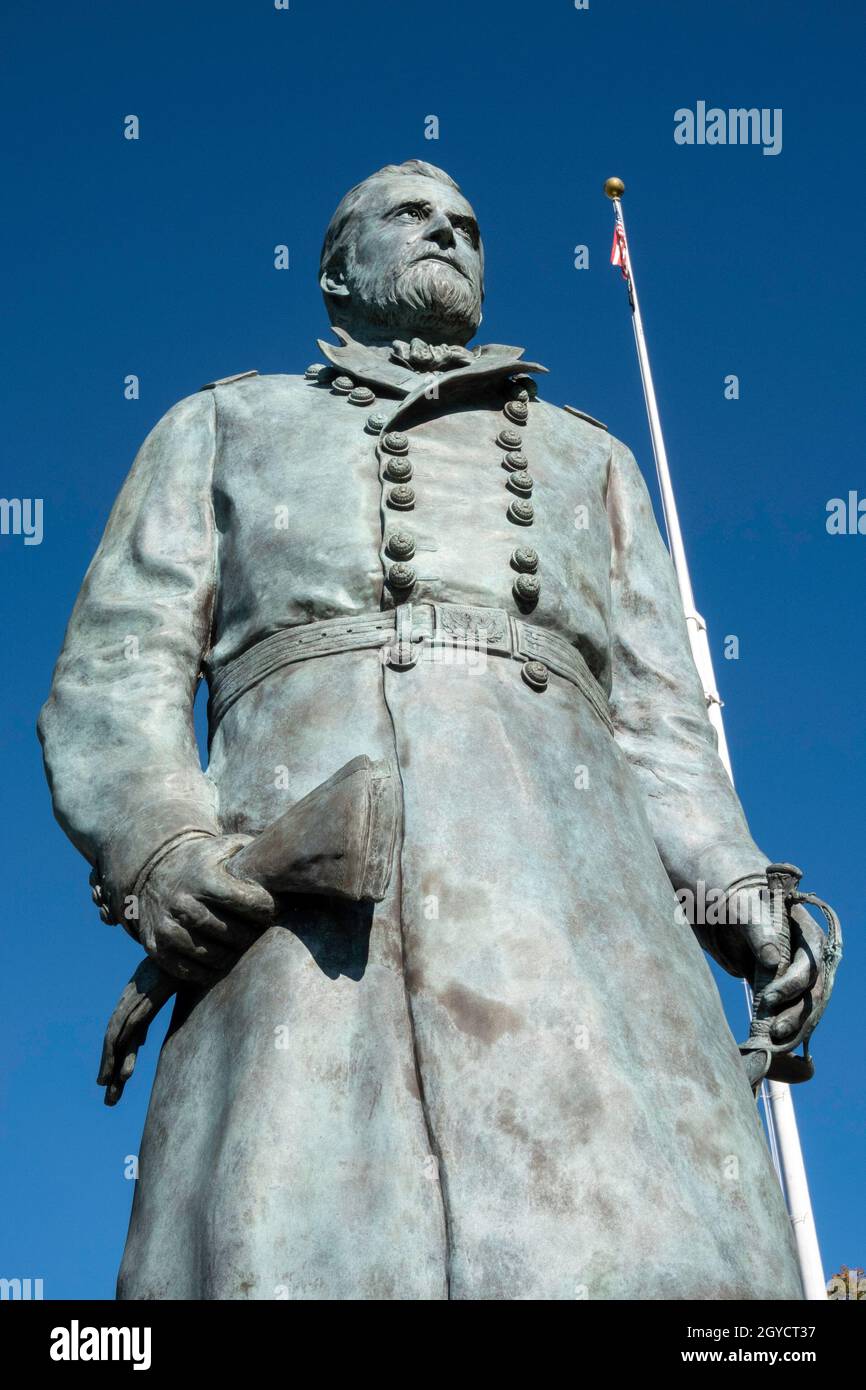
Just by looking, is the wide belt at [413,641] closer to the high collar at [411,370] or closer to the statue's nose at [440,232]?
the high collar at [411,370]

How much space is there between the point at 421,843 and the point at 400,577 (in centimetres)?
91

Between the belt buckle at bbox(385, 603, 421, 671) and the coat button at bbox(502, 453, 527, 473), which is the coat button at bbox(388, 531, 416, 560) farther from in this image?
the coat button at bbox(502, 453, 527, 473)

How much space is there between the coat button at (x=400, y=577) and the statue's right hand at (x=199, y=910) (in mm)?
982

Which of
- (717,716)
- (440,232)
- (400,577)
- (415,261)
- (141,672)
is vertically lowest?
(141,672)

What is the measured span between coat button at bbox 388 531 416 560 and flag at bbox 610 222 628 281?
21.9 metres

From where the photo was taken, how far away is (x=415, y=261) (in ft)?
23.8

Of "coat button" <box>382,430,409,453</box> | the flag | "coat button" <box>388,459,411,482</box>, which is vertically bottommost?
"coat button" <box>388,459,411,482</box>

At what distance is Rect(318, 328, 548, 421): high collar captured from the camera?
6.70 meters

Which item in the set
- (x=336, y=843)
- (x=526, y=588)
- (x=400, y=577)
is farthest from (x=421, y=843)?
(x=526, y=588)

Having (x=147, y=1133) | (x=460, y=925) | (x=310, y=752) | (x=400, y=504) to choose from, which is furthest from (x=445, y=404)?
(x=147, y=1133)

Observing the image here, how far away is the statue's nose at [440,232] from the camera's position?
7277 mm

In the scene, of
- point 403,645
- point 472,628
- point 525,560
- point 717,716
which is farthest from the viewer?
point 717,716

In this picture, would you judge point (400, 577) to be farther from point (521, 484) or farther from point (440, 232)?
point (440, 232)

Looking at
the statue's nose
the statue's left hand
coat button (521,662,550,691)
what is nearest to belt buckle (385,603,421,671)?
coat button (521,662,550,691)
